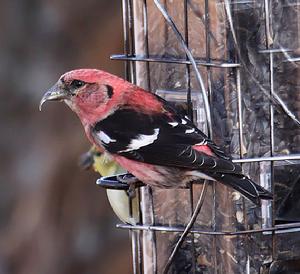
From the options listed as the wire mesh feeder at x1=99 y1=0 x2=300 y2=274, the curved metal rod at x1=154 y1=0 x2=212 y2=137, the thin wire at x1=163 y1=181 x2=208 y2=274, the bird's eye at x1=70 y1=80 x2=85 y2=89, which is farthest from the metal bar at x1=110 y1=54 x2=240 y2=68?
the thin wire at x1=163 y1=181 x2=208 y2=274

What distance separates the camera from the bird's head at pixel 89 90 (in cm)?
609

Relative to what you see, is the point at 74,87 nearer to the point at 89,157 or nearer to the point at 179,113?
the point at 179,113

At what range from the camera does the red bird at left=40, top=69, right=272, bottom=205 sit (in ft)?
18.5

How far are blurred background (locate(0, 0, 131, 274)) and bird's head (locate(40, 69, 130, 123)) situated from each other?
4.32m

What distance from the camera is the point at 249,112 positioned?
5883 millimetres

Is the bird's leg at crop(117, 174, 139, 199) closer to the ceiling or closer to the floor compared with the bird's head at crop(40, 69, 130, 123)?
closer to the floor

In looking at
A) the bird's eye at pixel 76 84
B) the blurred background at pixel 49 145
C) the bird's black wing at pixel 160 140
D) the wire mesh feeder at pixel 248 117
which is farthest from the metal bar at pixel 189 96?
the blurred background at pixel 49 145

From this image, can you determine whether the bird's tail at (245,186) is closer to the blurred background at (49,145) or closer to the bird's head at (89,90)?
the bird's head at (89,90)

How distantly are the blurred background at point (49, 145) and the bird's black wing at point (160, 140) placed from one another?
14.9 feet

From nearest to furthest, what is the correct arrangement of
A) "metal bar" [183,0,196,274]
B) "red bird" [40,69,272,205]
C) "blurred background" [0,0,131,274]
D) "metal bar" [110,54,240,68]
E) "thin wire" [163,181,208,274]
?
"thin wire" [163,181,208,274] → "red bird" [40,69,272,205] → "metal bar" [110,54,240,68] → "metal bar" [183,0,196,274] → "blurred background" [0,0,131,274]

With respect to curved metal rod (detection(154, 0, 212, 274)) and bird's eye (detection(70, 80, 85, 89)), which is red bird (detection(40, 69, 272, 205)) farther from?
curved metal rod (detection(154, 0, 212, 274))

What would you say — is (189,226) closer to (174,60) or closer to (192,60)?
(192,60)

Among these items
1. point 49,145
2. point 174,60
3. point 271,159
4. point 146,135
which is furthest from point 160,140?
point 49,145

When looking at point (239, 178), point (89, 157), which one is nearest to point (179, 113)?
point (239, 178)
